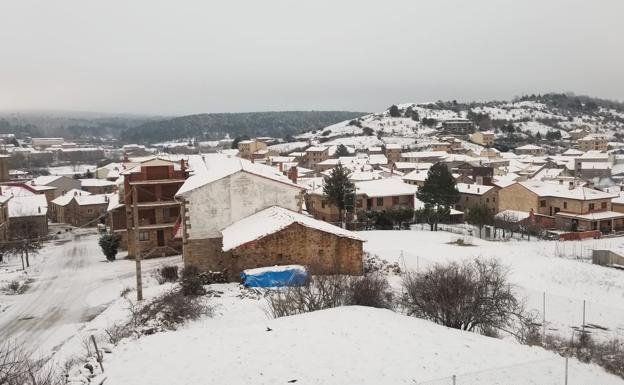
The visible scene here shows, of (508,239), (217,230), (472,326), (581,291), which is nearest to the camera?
(472,326)

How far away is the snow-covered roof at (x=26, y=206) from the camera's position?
5538cm

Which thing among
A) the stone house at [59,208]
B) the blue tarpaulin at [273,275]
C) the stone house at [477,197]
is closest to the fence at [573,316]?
the blue tarpaulin at [273,275]

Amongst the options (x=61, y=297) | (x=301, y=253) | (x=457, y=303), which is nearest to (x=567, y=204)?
(x=301, y=253)

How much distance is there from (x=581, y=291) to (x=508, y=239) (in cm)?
2151

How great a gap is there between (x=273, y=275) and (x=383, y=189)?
129 ft

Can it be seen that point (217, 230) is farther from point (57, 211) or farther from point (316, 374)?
point (57, 211)

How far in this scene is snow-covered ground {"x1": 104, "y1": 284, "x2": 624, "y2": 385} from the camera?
11.5 m

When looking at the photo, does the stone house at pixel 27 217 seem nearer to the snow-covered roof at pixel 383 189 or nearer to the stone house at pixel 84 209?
the stone house at pixel 84 209

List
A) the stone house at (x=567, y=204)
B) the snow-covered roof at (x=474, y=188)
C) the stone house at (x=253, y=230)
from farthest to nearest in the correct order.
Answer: the snow-covered roof at (x=474, y=188)
the stone house at (x=567, y=204)
the stone house at (x=253, y=230)

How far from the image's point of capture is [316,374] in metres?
11.7

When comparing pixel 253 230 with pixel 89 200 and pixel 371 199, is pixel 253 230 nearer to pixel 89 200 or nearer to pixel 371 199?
pixel 371 199

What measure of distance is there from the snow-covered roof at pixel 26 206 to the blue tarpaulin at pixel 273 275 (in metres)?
43.8

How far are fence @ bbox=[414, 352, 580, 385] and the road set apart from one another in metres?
14.7

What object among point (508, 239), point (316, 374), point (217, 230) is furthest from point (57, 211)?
point (316, 374)
